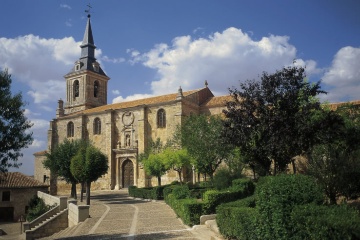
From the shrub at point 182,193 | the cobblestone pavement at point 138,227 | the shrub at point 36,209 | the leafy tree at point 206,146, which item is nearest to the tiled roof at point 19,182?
the shrub at point 36,209

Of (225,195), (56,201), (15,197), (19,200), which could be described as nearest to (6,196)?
(15,197)

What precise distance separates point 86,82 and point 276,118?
41382mm

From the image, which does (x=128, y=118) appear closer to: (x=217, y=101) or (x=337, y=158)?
(x=217, y=101)

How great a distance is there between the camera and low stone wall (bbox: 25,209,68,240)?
827 inches

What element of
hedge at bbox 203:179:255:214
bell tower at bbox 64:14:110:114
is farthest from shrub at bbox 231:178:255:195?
bell tower at bbox 64:14:110:114

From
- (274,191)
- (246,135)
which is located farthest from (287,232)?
(246,135)

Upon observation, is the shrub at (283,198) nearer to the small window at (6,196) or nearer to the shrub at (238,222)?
the shrub at (238,222)

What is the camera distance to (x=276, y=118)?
18281mm

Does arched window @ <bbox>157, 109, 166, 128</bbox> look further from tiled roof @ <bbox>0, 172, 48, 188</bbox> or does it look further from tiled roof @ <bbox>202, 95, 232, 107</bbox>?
tiled roof @ <bbox>0, 172, 48, 188</bbox>

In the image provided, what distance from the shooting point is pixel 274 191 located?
7.39 m

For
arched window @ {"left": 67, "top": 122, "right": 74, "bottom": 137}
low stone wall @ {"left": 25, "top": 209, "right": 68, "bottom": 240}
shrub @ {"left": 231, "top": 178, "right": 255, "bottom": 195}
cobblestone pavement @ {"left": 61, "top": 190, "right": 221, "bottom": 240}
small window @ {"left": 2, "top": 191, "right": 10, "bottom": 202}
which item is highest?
arched window @ {"left": 67, "top": 122, "right": 74, "bottom": 137}

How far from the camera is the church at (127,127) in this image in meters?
40.4

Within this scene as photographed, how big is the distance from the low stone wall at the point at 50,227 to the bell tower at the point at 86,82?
3255 centimetres

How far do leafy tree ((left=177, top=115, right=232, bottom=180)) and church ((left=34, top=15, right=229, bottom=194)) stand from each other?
7.62m
